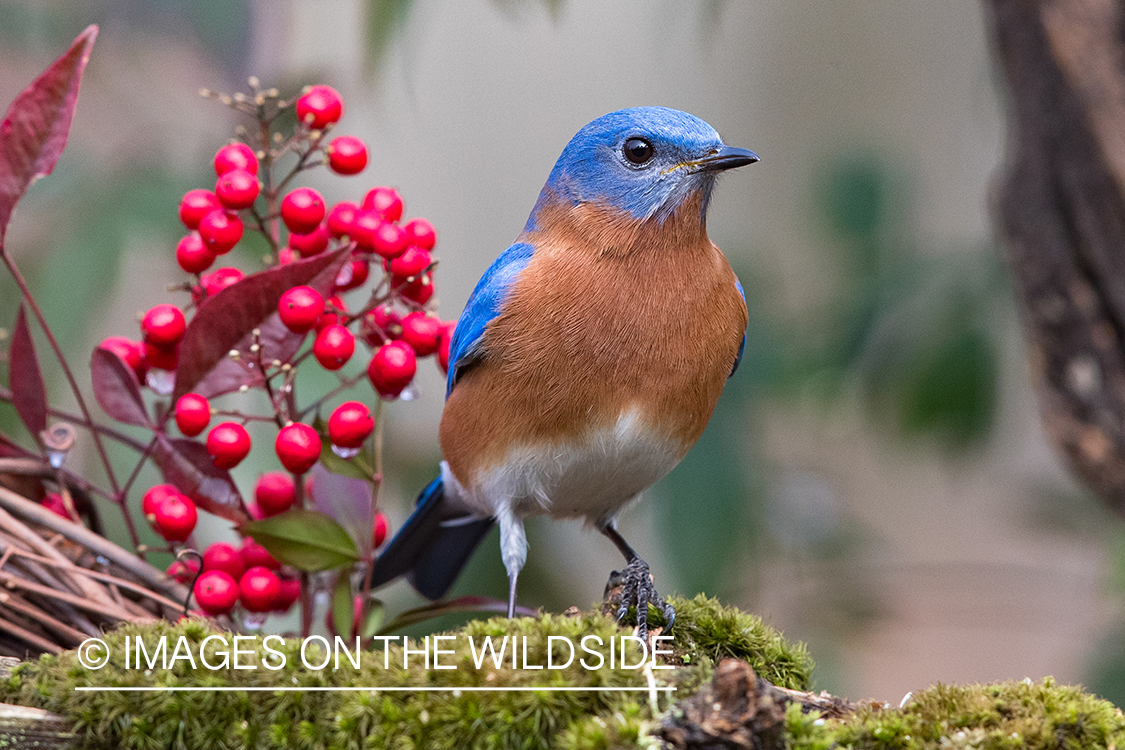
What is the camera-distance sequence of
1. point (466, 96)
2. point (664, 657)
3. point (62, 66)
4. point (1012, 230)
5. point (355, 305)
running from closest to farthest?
point (664, 657) → point (62, 66) → point (1012, 230) → point (355, 305) → point (466, 96)

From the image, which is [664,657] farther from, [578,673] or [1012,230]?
[1012,230]

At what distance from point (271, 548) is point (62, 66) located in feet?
2.16

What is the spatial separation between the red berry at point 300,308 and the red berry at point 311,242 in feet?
0.55

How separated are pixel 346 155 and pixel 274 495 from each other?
1.57 feet

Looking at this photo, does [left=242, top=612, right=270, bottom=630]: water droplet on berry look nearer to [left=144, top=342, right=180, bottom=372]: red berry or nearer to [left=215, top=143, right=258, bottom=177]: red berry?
[left=144, top=342, right=180, bottom=372]: red berry

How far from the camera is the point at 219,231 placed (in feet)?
4.22

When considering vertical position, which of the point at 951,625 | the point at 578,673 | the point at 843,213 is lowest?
the point at 578,673

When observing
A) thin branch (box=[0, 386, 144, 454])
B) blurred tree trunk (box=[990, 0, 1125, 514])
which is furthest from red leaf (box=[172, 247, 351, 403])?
blurred tree trunk (box=[990, 0, 1125, 514])

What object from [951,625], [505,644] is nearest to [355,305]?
[505,644]

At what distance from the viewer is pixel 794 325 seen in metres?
2.67

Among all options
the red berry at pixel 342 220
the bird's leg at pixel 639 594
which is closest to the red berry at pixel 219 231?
the red berry at pixel 342 220

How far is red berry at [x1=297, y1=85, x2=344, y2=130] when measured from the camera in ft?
4.45

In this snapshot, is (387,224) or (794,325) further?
(794,325)

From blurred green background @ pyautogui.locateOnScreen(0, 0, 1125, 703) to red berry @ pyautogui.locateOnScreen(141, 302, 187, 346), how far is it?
18.7 inches
